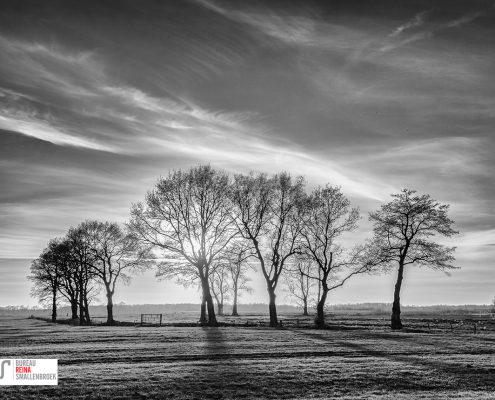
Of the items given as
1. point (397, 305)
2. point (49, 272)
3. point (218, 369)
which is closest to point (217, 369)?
point (218, 369)

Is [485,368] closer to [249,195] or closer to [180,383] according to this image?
[180,383]

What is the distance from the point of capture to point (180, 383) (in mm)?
17938

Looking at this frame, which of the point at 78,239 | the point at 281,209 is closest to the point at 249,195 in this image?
the point at 281,209

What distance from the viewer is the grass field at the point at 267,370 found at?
1695cm

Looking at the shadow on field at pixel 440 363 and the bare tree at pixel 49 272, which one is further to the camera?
the bare tree at pixel 49 272

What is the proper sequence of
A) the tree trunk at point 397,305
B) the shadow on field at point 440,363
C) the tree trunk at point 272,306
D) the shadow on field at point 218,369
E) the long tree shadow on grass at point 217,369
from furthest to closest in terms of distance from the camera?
the tree trunk at point 272,306
the tree trunk at point 397,305
the shadow on field at point 440,363
the shadow on field at point 218,369
the long tree shadow on grass at point 217,369

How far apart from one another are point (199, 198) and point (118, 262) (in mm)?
24808

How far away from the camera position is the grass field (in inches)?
667

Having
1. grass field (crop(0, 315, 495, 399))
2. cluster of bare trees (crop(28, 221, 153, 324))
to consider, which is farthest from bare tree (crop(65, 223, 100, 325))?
grass field (crop(0, 315, 495, 399))

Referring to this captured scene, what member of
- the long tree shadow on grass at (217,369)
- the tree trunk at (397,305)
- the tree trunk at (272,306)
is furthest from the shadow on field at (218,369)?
the tree trunk at (397,305)

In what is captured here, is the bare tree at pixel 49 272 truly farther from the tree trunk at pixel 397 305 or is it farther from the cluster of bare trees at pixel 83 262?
the tree trunk at pixel 397 305

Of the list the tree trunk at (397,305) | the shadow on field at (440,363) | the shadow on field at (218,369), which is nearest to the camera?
the shadow on field at (218,369)

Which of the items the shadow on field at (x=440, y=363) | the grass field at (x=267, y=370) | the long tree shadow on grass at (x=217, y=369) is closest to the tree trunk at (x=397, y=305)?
the grass field at (x=267, y=370)

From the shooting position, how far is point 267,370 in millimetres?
20750
